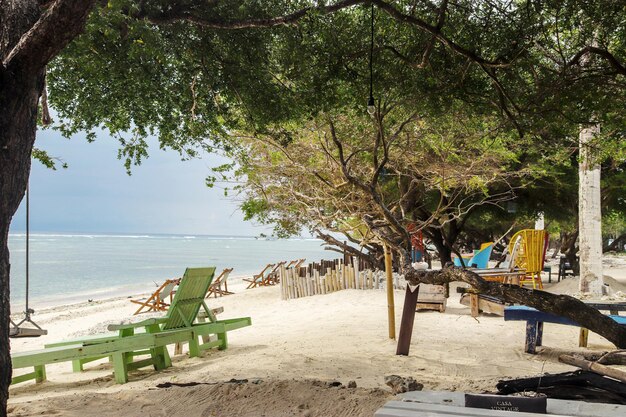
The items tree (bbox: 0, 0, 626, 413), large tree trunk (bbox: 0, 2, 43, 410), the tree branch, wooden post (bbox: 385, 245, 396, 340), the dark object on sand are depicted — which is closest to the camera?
the dark object on sand

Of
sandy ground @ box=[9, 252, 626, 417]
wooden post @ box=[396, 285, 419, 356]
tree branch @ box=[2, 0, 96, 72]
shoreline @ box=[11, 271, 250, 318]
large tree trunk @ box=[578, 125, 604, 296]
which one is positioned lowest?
shoreline @ box=[11, 271, 250, 318]

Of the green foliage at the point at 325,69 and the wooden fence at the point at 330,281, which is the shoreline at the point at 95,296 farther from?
the green foliage at the point at 325,69

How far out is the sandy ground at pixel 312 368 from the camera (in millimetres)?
4629

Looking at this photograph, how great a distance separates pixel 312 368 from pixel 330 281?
9.78m

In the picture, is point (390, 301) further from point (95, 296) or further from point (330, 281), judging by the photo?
point (95, 296)

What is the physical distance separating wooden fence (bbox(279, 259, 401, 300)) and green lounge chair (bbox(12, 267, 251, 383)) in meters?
7.44

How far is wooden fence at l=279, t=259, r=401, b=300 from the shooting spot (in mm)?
15953

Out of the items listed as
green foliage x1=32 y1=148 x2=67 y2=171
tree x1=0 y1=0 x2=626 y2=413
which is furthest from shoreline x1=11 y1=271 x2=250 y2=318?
tree x1=0 y1=0 x2=626 y2=413

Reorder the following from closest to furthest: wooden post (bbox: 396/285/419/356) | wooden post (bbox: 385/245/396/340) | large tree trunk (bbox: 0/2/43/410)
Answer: large tree trunk (bbox: 0/2/43/410), wooden post (bbox: 396/285/419/356), wooden post (bbox: 385/245/396/340)

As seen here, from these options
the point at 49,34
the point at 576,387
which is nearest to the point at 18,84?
the point at 49,34

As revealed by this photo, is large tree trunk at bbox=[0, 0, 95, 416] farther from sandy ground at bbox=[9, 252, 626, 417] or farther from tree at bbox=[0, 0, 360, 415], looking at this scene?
sandy ground at bbox=[9, 252, 626, 417]

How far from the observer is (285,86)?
7.28m

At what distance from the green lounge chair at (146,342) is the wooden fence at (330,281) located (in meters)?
7.44

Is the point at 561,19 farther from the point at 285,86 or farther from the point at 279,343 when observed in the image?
the point at 279,343
